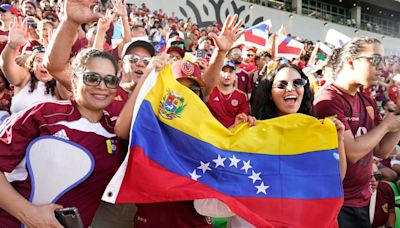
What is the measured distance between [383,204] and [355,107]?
2.19 metres

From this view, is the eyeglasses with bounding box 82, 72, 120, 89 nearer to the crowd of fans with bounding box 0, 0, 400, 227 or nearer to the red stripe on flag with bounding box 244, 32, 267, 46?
the crowd of fans with bounding box 0, 0, 400, 227

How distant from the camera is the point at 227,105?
5.16 m

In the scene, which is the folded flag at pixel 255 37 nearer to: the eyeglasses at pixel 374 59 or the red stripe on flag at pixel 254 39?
the red stripe on flag at pixel 254 39

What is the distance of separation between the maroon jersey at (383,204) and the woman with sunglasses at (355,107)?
167cm

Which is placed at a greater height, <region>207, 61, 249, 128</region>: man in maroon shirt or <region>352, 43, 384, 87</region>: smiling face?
<region>352, 43, 384, 87</region>: smiling face

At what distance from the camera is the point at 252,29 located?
7551 mm

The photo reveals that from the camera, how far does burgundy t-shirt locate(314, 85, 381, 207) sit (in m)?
2.86

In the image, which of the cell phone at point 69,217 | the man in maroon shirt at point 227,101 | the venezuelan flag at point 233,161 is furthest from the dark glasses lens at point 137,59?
the man in maroon shirt at point 227,101

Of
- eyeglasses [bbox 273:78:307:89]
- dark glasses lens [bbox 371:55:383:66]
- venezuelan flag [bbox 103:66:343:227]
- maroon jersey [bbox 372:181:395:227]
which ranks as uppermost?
dark glasses lens [bbox 371:55:383:66]

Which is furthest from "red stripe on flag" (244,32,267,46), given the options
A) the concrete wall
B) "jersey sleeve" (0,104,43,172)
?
the concrete wall

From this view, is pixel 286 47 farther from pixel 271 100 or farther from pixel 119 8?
pixel 271 100

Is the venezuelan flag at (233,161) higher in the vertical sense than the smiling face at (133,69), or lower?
lower

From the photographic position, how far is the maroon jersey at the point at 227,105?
505cm

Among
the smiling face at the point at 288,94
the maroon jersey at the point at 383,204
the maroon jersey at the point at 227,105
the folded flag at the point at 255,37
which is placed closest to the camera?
the smiling face at the point at 288,94
